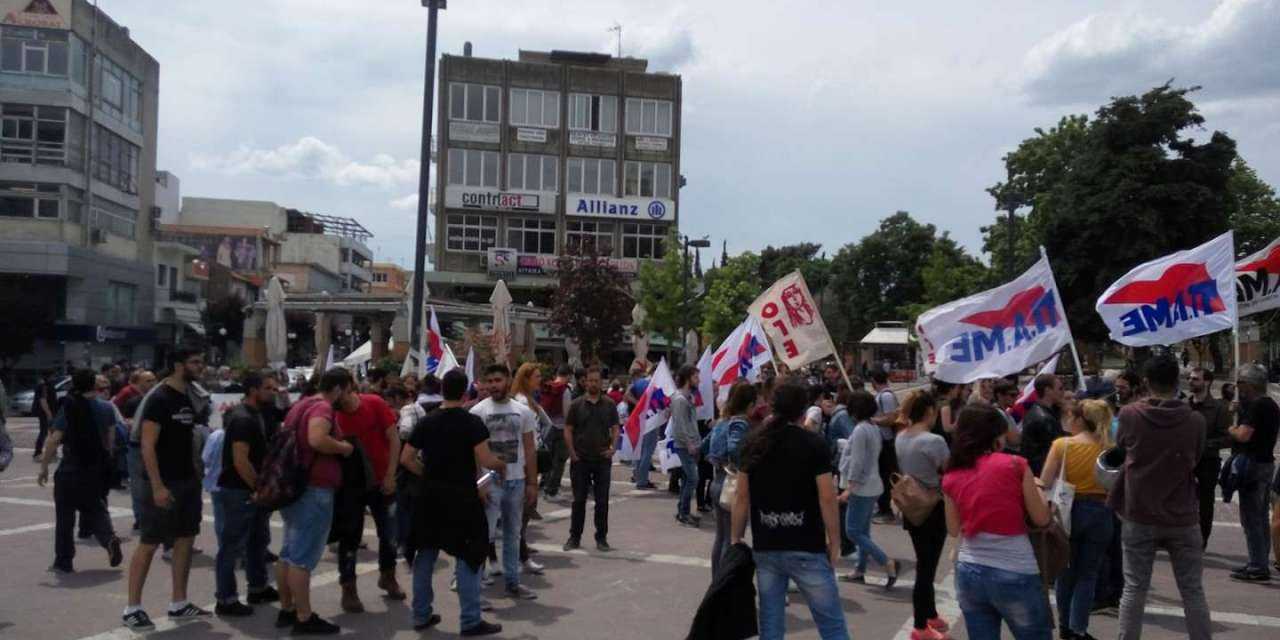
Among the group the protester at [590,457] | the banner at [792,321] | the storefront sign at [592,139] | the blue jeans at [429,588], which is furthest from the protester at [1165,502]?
the storefront sign at [592,139]

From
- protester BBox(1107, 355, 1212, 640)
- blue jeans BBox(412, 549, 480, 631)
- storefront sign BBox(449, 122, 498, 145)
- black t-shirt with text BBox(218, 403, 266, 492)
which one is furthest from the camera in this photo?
storefront sign BBox(449, 122, 498, 145)

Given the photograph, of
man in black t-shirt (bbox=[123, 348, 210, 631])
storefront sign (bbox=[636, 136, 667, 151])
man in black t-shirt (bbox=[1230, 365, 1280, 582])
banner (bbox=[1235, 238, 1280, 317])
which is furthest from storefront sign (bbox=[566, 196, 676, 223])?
man in black t-shirt (bbox=[123, 348, 210, 631])

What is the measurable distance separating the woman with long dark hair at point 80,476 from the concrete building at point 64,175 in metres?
36.3

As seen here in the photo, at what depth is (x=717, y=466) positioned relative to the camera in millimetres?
8734

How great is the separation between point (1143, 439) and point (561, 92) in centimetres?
5145

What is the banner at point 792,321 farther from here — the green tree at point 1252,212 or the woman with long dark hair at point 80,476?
the green tree at point 1252,212

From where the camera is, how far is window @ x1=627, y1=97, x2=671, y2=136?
56.5 metres

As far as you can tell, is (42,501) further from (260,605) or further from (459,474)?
(459,474)

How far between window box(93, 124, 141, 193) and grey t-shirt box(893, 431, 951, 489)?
154 feet

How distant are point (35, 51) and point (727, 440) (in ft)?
146

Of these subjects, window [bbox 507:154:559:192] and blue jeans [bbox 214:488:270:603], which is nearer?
blue jeans [bbox 214:488:270:603]

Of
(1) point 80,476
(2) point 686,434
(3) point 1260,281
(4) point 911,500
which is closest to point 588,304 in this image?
(2) point 686,434

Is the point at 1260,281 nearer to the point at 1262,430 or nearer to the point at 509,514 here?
the point at 1262,430

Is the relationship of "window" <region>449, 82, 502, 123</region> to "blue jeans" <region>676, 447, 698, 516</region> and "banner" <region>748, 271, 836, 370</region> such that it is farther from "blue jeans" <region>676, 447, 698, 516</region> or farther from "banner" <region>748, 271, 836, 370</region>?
"blue jeans" <region>676, 447, 698, 516</region>
